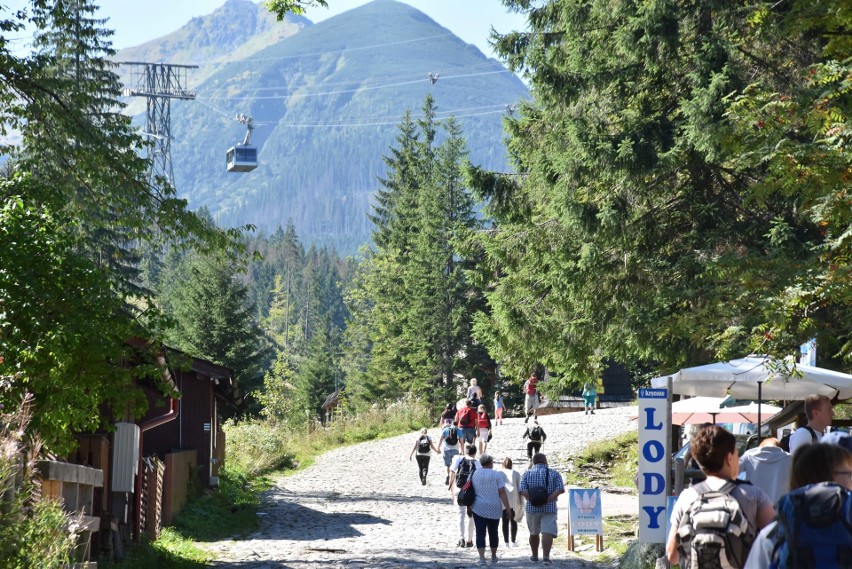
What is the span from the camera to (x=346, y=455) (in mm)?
36594

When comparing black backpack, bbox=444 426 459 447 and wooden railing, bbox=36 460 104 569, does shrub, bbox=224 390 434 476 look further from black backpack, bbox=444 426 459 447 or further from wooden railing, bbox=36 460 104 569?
wooden railing, bbox=36 460 104 569

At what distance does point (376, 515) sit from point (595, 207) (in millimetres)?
7364

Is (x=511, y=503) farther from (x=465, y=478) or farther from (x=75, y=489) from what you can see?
(x=75, y=489)

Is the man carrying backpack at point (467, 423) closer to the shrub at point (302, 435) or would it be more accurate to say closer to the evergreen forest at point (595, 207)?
the evergreen forest at point (595, 207)

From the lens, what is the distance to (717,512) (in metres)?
A: 6.38

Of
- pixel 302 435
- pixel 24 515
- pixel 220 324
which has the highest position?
pixel 220 324

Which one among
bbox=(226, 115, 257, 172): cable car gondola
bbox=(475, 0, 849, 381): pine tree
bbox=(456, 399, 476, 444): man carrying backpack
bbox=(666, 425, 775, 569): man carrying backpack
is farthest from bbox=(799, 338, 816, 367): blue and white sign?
bbox=(226, 115, 257, 172): cable car gondola

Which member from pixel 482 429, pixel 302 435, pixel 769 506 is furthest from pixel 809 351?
pixel 302 435

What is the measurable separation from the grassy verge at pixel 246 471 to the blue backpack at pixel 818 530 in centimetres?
968

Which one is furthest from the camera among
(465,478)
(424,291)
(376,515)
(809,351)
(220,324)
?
(424,291)

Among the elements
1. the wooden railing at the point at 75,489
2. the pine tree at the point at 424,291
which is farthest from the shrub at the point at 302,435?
the wooden railing at the point at 75,489

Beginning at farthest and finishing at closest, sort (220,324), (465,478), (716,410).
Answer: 1. (220,324)
2. (716,410)
3. (465,478)

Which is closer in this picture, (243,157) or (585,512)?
(585,512)

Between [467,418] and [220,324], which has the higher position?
[220,324]
